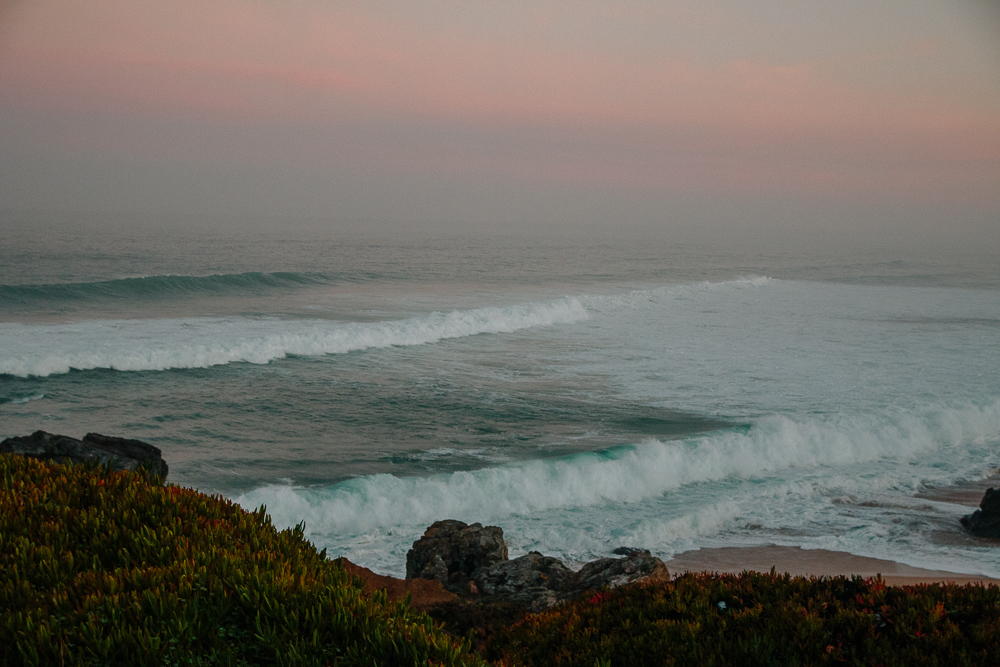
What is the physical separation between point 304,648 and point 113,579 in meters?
1.00

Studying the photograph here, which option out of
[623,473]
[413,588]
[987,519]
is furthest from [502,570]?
[987,519]

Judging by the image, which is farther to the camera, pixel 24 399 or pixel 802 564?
pixel 24 399

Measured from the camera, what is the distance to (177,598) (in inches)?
131

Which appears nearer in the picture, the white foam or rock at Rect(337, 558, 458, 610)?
rock at Rect(337, 558, 458, 610)

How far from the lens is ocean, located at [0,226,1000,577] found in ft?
44.2

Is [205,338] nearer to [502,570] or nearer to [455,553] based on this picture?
[455,553]

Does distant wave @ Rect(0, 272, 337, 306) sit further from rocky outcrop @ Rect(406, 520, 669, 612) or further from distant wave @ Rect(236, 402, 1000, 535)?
rocky outcrop @ Rect(406, 520, 669, 612)

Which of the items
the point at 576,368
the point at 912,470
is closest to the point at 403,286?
the point at 576,368

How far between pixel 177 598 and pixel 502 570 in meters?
5.72

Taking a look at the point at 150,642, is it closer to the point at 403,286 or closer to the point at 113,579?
the point at 113,579

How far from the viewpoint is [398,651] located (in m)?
3.17

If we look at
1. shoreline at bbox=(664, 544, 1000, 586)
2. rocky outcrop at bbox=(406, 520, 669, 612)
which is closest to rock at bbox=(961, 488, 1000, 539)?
shoreline at bbox=(664, 544, 1000, 586)

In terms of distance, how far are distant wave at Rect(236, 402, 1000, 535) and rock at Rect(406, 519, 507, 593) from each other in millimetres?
3636

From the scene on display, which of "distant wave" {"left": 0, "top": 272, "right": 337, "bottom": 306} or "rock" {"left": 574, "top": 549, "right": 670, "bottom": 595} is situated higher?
"distant wave" {"left": 0, "top": 272, "right": 337, "bottom": 306}
